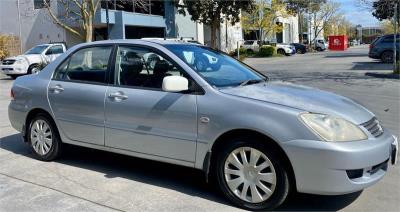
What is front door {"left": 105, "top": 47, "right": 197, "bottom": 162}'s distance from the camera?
4.87 meters

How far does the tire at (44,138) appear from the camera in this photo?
618 centimetres

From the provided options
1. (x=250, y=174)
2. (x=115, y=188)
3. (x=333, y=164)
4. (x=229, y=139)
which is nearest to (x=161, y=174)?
(x=115, y=188)

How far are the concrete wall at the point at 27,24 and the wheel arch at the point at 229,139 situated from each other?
102ft

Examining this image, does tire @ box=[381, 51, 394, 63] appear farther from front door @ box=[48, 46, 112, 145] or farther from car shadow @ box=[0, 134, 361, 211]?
front door @ box=[48, 46, 112, 145]

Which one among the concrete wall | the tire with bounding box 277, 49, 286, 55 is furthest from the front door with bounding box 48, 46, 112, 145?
the tire with bounding box 277, 49, 286, 55

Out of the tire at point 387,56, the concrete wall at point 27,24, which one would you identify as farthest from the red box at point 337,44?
the concrete wall at point 27,24

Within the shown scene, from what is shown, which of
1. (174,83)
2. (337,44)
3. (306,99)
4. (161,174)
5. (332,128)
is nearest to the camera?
(332,128)

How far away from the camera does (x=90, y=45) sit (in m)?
6.01

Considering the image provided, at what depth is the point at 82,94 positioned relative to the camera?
18.9 ft

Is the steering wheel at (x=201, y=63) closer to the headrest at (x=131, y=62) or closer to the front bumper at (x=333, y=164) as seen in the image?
the headrest at (x=131, y=62)

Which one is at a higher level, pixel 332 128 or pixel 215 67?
pixel 215 67

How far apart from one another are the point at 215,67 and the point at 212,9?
3454 cm

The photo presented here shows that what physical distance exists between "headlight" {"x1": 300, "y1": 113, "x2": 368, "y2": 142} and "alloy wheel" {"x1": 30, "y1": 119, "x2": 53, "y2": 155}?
3514 millimetres

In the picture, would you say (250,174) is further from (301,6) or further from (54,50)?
(301,6)
